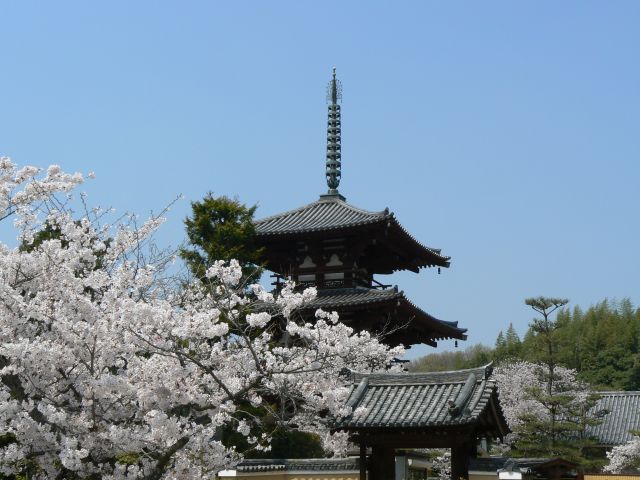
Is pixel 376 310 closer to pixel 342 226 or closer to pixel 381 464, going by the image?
pixel 342 226

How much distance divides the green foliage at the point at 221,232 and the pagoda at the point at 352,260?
0.60 meters

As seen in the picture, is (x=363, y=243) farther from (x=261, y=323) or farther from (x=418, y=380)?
(x=261, y=323)

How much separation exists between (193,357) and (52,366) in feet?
5.45

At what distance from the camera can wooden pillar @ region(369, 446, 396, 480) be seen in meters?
14.8

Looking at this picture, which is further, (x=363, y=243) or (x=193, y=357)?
(x=363, y=243)

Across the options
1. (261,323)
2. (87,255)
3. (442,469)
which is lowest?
(442,469)

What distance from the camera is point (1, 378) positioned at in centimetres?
1031

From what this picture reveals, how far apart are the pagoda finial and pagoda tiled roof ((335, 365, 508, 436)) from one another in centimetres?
1461

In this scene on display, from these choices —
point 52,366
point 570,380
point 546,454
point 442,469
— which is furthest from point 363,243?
point 52,366

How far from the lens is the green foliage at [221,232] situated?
2516cm

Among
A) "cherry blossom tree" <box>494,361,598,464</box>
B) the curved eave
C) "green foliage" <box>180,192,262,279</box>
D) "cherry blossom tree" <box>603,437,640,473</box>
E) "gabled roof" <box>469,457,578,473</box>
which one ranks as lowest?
"cherry blossom tree" <box>603,437,640,473</box>

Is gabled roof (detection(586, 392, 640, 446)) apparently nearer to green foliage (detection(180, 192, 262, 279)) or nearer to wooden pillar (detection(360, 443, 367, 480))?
green foliage (detection(180, 192, 262, 279))

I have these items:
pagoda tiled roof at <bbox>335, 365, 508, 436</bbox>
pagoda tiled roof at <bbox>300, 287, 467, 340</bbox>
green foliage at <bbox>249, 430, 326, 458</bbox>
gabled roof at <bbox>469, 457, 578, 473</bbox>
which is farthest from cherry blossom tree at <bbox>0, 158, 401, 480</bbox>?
pagoda tiled roof at <bbox>300, 287, 467, 340</bbox>

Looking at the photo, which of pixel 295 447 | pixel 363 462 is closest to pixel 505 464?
pixel 363 462
